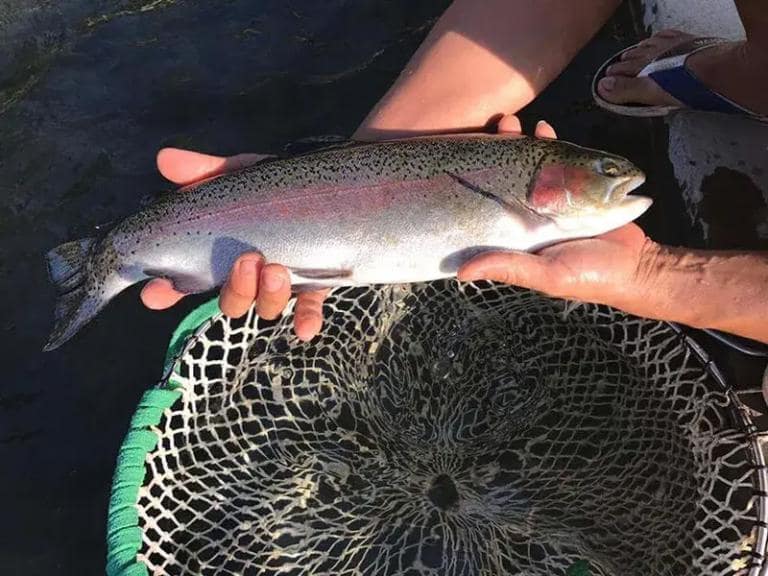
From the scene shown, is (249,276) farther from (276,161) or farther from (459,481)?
(459,481)

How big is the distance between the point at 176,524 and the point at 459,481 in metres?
1.25

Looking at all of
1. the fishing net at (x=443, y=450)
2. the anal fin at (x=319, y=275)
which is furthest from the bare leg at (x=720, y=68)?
the anal fin at (x=319, y=275)

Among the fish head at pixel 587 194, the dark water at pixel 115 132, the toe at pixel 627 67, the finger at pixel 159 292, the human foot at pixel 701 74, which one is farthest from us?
the dark water at pixel 115 132

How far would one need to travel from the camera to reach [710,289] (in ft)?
8.86

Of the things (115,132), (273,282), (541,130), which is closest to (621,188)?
(541,130)

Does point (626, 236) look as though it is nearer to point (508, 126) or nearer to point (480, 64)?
point (508, 126)

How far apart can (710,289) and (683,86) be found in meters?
1.19

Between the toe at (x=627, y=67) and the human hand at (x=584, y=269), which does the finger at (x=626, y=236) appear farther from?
the toe at (x=627, y=67)

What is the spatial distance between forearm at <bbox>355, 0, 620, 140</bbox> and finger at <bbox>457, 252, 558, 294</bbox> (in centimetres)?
103

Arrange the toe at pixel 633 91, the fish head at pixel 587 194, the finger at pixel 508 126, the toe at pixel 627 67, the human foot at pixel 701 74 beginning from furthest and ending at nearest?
the toe at pixel 627 67 → the toe at pixel 633 91 → the finger at pixel 508 126 → the human foot at pixel 701 74 → the fish head at pixel 587 194

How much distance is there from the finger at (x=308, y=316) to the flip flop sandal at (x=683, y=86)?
192 cm

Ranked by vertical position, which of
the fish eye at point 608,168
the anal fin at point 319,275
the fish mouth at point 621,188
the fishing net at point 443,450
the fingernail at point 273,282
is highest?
the fish eye at point 608,168

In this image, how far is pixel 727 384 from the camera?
2803 millimetres

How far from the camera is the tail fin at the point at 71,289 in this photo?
10.2 feet
